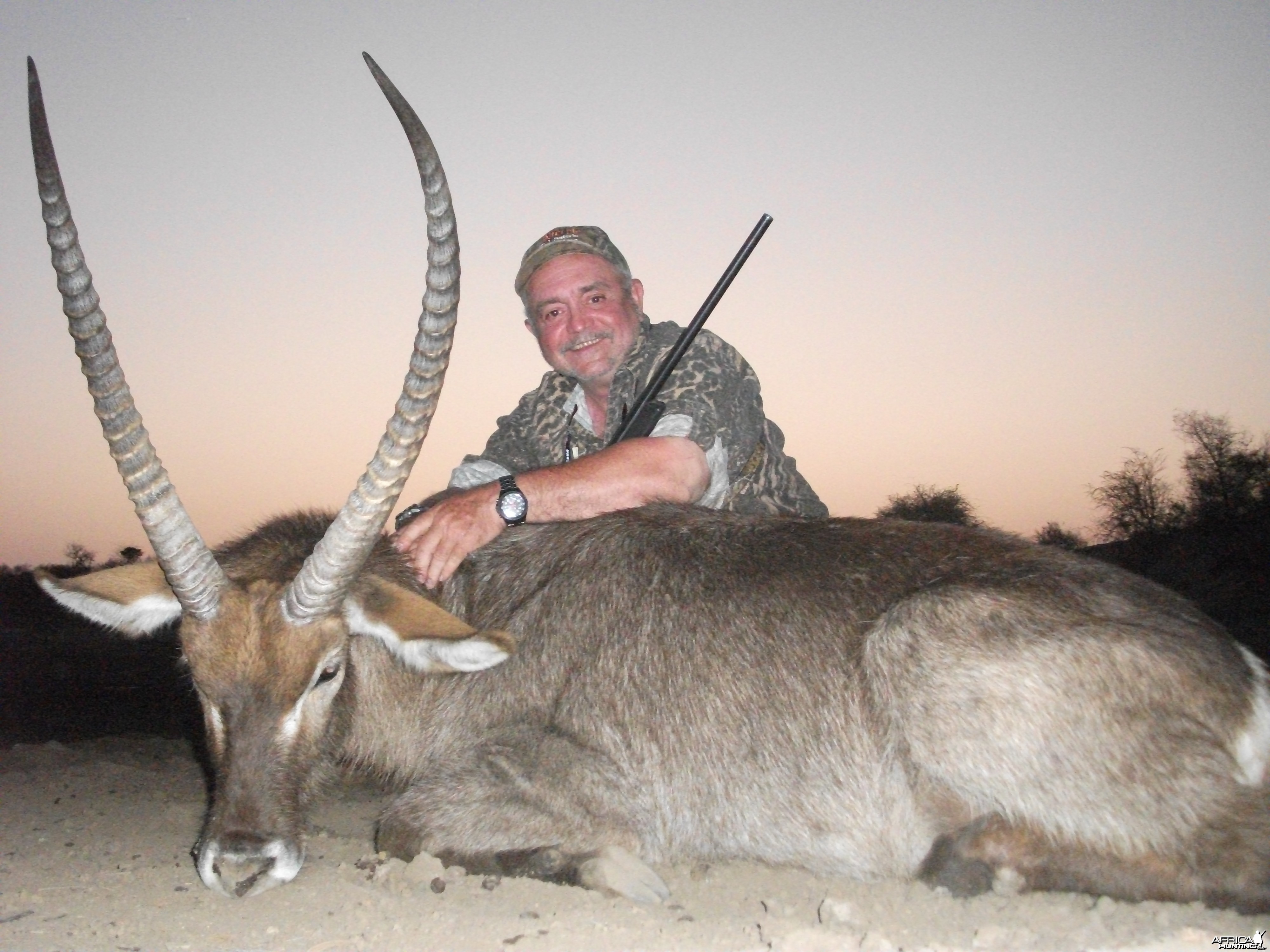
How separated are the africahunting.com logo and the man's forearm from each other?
2.77m

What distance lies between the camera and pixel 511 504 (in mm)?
4613

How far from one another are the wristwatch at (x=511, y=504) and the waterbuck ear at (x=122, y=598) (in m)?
1.49

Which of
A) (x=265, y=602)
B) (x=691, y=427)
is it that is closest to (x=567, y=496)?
(x=691, y=427)

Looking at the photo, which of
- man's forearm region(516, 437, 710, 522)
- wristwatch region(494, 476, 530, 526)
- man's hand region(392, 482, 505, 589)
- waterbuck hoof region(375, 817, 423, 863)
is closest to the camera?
waterbuck hoof region(375, 817, 423, 863)

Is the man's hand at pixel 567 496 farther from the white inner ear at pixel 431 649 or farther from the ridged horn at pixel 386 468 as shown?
the ridged horn at pixel 386 468

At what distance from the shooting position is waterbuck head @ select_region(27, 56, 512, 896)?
3.08m

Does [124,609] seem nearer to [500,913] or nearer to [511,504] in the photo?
[511,504]

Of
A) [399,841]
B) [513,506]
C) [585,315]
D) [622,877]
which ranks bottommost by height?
[399,841]

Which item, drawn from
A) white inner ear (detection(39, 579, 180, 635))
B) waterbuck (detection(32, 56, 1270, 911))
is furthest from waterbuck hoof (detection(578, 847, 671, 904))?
white inner ear (detection(39, 579, 180, 635))

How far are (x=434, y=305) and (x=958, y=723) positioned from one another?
2.34m

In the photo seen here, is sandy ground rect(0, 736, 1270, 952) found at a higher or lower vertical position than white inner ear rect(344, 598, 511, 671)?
lower

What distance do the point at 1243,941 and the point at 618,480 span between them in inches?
125

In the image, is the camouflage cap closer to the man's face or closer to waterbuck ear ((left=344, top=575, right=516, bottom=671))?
the man's face

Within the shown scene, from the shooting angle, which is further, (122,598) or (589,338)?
(589,338)
